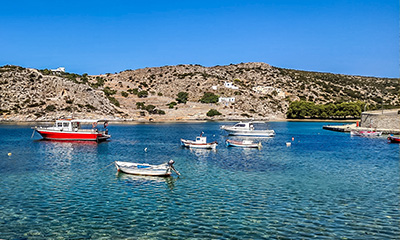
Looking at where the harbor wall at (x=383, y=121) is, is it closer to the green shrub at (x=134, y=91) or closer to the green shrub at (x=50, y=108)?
the green shrub at (x=50, y=108)

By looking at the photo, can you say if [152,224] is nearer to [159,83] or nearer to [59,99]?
[59,99]

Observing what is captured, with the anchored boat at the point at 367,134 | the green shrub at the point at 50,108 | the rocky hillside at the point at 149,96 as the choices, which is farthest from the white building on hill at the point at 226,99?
the anchored boat at the point at 367,134

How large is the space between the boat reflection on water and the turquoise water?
0.09 m

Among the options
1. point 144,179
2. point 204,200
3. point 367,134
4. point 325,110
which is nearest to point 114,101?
point 325,110

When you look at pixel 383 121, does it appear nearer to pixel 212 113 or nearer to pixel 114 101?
pixel 212 113

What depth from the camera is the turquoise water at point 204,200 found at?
18.0 metres

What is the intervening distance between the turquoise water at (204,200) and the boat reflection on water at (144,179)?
86 mm

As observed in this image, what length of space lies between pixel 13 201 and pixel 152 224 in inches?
421

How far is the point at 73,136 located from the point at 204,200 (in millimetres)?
46843

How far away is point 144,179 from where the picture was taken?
30203 millimetres

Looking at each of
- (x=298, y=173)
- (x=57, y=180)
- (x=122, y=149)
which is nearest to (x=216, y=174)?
(x=298, y=173)

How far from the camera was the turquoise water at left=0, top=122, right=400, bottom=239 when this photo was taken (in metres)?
18.0

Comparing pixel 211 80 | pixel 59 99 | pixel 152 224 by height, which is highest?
pixel 211 80

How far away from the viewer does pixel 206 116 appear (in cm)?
14600
